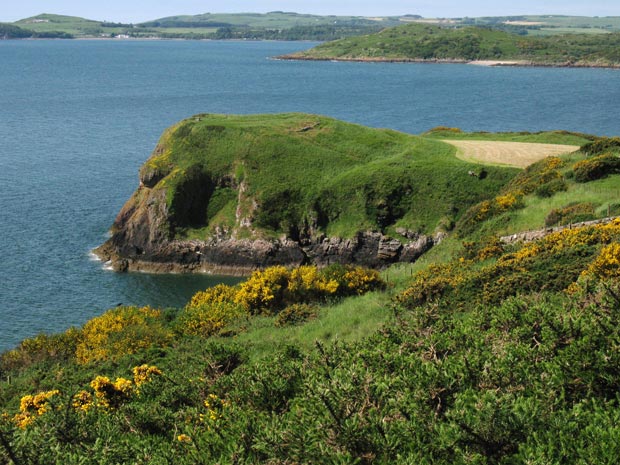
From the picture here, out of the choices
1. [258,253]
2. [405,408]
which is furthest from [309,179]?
[405,408]

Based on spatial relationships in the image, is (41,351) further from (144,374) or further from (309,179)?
(309,179)

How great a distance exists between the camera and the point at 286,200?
65.4 meters

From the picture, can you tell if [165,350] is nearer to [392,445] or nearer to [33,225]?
[392,445]

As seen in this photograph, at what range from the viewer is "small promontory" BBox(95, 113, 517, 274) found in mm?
61000

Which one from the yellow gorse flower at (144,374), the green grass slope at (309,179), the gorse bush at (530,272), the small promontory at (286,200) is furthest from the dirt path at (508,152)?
the yellow gorse flower at (144,374)

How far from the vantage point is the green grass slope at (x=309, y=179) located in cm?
6197

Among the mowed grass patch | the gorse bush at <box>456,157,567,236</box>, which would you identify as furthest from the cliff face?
the mowed grass patch

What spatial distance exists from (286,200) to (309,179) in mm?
3840

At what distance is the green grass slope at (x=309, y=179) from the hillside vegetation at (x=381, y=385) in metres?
29.6

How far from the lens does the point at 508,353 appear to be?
573 inches

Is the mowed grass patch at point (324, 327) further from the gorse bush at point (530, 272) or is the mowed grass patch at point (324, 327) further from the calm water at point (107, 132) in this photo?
the calm water at point (107, 132)

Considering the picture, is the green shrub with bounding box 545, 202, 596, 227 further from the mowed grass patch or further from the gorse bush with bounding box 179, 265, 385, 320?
the mowed grass patch

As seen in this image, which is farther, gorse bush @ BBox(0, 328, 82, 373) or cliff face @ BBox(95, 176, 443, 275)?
cliff face @ BBox(95, 176, 443, 275)

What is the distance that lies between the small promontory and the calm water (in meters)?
4.83
